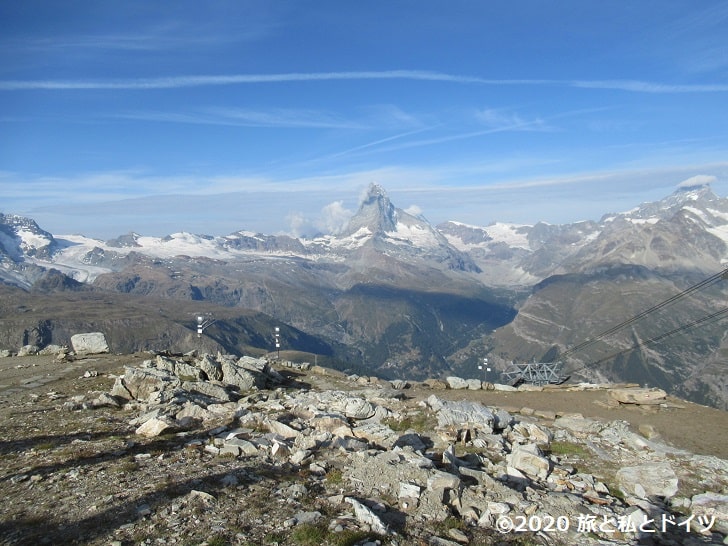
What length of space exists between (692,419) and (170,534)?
32296 mm

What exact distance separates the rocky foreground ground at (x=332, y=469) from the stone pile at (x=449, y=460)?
8cm

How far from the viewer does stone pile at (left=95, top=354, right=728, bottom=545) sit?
14844 millimetres

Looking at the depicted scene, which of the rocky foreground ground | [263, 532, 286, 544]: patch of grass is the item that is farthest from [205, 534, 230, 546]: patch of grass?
[263, 532, 286, 544]: patch of grass

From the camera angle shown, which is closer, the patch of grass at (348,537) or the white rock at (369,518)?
the patch of grass at (348,537)

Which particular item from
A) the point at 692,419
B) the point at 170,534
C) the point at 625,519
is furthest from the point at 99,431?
the point at 692,419

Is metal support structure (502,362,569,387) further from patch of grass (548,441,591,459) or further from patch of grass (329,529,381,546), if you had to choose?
patch of grass (329,529,381,546)

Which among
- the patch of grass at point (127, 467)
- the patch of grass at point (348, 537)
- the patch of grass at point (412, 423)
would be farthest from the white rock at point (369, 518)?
the patch of grass at point (412, 423)

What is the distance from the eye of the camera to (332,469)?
706 inches

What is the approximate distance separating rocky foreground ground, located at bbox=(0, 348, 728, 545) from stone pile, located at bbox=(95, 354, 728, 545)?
0.25 feet

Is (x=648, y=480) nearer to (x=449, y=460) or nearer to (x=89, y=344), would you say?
(x=449, y=460)

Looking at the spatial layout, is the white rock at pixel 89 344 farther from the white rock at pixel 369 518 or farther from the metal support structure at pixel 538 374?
the metal support structure at pixel 538 374

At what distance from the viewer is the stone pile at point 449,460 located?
14.8 m

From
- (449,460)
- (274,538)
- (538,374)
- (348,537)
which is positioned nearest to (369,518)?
(348,537)

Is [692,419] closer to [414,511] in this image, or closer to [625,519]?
[625,519]
